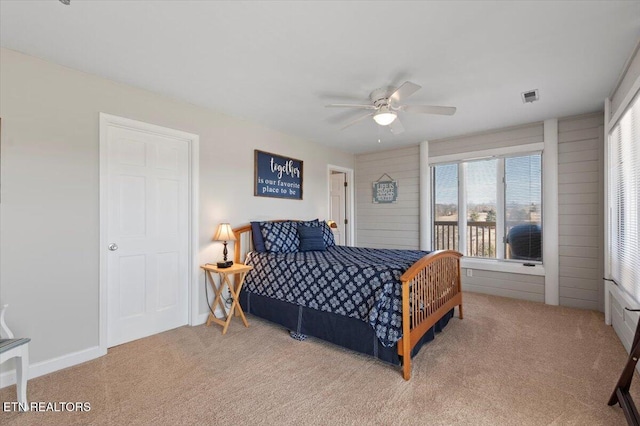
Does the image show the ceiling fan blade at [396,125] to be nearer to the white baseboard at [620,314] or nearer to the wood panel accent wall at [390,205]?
the wood panel accent wall at [390,205]

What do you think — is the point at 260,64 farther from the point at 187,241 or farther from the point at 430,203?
the point at 430,203

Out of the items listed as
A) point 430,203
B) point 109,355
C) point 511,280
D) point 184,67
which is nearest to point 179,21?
point 184,67

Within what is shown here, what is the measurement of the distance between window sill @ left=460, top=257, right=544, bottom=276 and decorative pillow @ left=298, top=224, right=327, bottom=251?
234cm

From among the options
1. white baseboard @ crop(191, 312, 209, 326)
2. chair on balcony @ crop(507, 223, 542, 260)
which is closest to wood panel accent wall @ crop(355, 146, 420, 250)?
chair on balcony @ crop(507, 223, 542, 260)

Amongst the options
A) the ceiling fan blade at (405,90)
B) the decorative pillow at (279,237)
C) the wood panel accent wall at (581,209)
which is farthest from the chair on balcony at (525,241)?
the decorative pillow at (279,237)

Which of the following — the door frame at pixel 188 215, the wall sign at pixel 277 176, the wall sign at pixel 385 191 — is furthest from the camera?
the wall sign at pixel 385 191

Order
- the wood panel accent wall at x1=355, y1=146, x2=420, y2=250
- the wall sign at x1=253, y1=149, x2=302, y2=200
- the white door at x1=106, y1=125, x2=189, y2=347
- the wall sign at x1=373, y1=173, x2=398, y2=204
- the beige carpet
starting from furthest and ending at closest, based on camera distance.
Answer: the wall sign at x1=373, y1=173, x2=398, y2=204
the wood panel accent wall at x1=355, y1=146, x2=420, y2=250
the wall sign at x1=253, y1=149, x2=302, y2=200
the white door at x1=106, y1=125, x2=189, y2=347
the beige carpet

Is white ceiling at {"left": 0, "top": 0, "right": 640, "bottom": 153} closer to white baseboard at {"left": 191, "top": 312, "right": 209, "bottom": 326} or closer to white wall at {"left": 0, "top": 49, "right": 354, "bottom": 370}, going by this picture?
white wall at {"left": 0, "top": 49, "right": 354, "bottom": 370}

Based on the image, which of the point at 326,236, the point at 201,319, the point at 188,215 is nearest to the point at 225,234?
the point at 188,215

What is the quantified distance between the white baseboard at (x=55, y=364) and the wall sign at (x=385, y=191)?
14.6ft

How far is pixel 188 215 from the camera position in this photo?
3.26 meters

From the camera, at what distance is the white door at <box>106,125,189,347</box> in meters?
2.73

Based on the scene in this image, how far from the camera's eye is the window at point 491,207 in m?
4.13

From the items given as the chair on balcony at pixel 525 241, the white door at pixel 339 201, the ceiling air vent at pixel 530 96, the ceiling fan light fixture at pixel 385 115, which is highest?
the ceiling air vent at pixel 530 96
